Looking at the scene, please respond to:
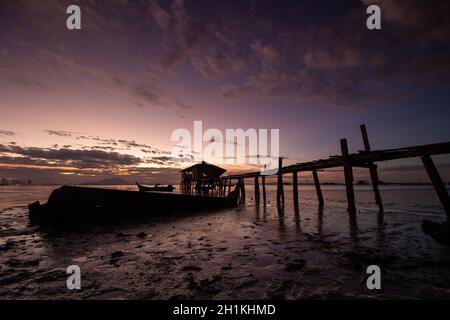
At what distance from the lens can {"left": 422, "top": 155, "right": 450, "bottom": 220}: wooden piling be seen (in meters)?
7.51

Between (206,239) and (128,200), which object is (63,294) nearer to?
(206,239)

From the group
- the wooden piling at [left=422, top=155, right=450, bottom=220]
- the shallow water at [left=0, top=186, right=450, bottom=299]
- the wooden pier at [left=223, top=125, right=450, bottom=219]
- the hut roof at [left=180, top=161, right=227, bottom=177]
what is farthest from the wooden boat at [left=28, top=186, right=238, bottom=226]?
the hut roof at [left=180, top=161, right=227, bottom=177]

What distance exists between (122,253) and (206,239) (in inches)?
98.3

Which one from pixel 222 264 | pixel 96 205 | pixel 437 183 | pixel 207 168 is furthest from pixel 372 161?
pixel 207 168

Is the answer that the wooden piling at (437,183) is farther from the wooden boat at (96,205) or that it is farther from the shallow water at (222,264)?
the wooden boat at (96,205)

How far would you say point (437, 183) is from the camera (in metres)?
7.73

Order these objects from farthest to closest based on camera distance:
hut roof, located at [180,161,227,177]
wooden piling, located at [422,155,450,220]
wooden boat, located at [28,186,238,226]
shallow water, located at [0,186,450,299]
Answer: hut roof, located at [180,161,227,177]
wooden boat, located at [28,186,238,226]
wooden piling, located at [422,155,450,220]
shallow water, located at [0,186,450,299]

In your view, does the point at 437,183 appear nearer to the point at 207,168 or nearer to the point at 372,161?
the point at 372,161

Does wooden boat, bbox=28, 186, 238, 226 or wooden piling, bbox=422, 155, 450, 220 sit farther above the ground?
wooden piling, bbox=422, 155, 450, 220

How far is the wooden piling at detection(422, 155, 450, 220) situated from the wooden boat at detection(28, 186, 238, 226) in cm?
1138

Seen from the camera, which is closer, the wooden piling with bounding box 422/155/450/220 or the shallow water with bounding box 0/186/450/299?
the shallow water with bounding box 0/186/450/299

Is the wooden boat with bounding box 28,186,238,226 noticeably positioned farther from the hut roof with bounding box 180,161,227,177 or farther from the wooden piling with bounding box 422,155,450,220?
the hut roof with bounding box 180,161,227,177

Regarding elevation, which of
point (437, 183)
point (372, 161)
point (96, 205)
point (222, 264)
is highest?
point (372, 161)

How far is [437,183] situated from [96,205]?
13.3m
